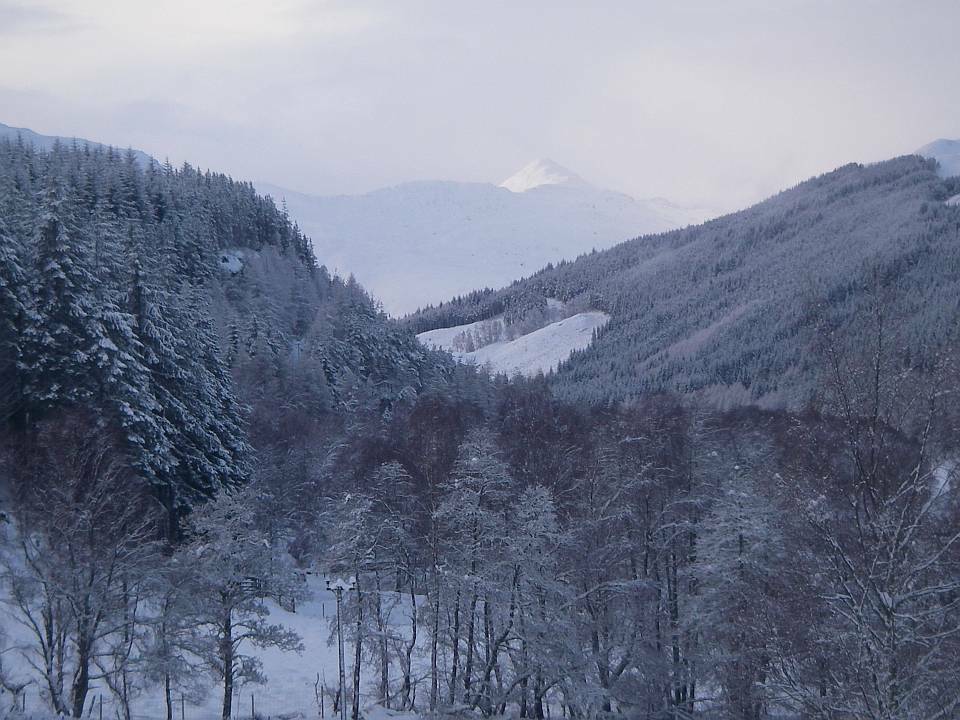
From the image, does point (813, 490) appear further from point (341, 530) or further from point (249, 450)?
point (249, 450)

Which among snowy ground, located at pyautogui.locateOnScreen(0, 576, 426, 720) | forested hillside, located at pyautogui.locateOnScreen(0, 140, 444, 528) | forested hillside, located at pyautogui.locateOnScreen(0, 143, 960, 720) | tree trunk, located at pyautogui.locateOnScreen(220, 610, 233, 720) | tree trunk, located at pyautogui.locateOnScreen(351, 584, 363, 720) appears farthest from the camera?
forested hillside, located at pyautogui.locateOnScreen(0, 140, 444, 528)

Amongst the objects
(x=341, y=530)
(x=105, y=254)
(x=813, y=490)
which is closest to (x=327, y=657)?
(x=341, y=530)

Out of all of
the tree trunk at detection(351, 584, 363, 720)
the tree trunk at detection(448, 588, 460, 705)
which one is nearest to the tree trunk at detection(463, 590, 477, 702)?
the tree trunk at detection(448, 588, 460, 705)

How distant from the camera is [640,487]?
Result: 97.9 feet

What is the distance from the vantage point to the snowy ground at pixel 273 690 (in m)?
24.9

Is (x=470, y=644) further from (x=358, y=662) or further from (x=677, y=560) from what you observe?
(x=677, y=560)

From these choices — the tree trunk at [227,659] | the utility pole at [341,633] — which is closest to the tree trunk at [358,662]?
the utility pole at [341,633]

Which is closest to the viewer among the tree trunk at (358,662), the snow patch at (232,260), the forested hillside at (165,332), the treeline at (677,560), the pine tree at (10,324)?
the treeline at (677,560)

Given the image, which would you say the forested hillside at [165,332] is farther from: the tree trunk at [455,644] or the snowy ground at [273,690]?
the tree trunk at [455,644]

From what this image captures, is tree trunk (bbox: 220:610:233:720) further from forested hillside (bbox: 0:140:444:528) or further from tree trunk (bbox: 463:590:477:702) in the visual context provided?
forested hillside (bbox: 0:140:444:528)

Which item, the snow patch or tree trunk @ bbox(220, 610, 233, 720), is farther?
the snow patch

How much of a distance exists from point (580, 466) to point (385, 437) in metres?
18.0

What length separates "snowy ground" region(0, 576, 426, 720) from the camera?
24.9 metres

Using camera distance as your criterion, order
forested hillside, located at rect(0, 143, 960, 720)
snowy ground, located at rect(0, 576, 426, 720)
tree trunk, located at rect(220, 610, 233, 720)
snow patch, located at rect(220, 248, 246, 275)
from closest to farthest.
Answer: forested hillside, located at rect(0, 143, 960, 720) → tree trunk, located at rect(220, 610, 233, 720) → snowy ground, located at rect(0, 576, 426, 720) → snow patch, located at rect(220, 248, 246, 275)
